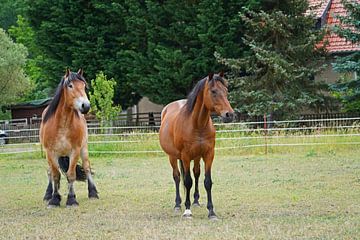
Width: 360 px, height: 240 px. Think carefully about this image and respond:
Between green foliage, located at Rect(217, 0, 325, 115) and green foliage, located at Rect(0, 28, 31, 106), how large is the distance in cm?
1924

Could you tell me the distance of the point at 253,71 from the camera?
24641mm

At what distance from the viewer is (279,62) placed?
76.9 feet

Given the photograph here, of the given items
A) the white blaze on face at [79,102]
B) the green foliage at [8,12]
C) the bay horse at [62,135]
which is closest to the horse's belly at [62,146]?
the bay horse at [62,135]

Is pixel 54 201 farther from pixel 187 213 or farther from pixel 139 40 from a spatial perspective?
pixel 139 40

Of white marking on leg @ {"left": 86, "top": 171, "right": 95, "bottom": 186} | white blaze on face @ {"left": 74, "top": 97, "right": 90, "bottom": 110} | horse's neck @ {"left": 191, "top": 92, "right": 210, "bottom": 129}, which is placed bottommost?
white marking on leg @ {"left": 86, "top": 171, "right": 95, "bottom": 186}

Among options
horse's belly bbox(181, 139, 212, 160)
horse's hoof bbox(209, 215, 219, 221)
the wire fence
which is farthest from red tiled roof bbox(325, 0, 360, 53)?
horse's hoof bbox(209, 215, 219, 221)

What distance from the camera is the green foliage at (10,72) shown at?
39.8m

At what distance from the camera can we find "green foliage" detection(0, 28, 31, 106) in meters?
39.8

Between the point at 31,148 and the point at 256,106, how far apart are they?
872 cm

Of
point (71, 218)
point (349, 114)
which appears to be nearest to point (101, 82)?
point (349, 114)

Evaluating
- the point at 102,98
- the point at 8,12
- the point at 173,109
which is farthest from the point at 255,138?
the point at 8,12

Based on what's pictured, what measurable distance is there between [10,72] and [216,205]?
33.1 meters

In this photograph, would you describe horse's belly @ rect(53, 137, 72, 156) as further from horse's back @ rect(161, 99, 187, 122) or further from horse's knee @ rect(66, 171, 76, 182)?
horse's back @ rect(161, 99, 187, 122)

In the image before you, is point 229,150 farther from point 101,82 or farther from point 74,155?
point 74,155
